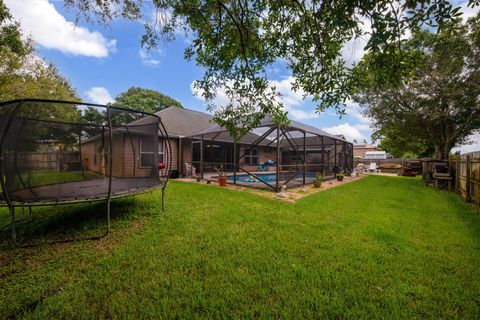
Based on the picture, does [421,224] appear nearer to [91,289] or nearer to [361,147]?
Result: [91,289]

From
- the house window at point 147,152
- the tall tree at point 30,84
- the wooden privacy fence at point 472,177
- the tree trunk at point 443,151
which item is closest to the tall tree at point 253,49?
the house window at point 147,152

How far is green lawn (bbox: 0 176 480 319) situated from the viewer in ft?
6.18

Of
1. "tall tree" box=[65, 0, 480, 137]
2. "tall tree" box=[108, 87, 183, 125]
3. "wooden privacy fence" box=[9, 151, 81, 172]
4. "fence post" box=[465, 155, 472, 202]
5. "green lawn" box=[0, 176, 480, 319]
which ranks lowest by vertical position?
"green lawn" box=[0, 176, 480, 319]

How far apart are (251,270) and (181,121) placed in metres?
13.2

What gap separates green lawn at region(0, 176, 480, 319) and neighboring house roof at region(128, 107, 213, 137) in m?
8.56

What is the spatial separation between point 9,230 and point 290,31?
6.37 meters

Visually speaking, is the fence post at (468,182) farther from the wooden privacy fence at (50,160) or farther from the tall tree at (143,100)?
the tall tree at (143,100)

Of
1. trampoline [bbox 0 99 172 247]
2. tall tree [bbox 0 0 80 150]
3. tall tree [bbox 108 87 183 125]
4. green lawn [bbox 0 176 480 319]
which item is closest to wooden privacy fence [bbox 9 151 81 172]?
trampoline [bbox 0 99 172 247]

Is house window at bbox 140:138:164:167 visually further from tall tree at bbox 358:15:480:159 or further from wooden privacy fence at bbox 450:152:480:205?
wooden privacy fence at bbox 450:152:480:205

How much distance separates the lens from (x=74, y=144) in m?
5.45

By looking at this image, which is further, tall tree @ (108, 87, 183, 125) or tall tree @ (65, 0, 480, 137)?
tall tree @ (108, 87, 183, 125)

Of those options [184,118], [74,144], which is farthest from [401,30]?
[184,118]

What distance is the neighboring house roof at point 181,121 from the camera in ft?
40.7

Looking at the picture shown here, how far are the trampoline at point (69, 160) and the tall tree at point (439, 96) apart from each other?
27.7 feet
